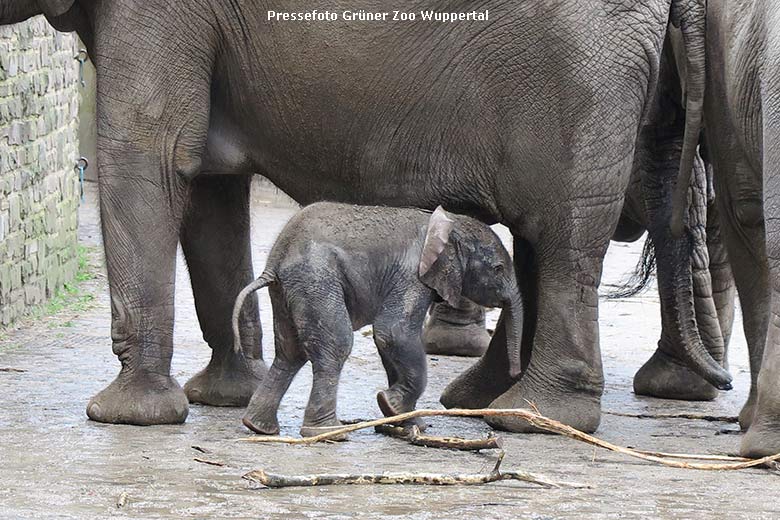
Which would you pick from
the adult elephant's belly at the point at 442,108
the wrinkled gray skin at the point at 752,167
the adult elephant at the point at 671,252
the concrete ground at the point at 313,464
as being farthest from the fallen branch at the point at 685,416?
the adult elephant's belly at the point at 442,108

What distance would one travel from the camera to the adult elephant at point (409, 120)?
6.07 m

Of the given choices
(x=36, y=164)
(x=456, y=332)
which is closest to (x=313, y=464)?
(x=456, y=332)

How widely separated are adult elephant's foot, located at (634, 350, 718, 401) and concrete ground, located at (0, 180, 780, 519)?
8 cm

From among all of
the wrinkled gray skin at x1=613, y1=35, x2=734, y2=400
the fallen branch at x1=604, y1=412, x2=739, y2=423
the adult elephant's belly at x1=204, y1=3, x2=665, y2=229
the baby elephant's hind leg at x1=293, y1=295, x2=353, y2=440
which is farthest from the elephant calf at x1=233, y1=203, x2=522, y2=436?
the wrinkled gray skin at x1=613, y1=35, x2=734, y2=400

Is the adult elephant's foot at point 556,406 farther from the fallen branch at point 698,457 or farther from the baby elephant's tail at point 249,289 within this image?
the baby elephant's tail at point 249,289

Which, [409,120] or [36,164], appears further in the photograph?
[36,164]

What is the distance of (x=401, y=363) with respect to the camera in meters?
5.87

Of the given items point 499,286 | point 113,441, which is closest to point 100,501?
point 113,441

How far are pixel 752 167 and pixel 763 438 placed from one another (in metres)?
1.07

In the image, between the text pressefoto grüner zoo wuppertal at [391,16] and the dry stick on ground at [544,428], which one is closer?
the dry stick on ground at [544,428]

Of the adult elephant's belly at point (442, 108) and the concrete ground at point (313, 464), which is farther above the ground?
the adult elephant's belly at point (442, 108)

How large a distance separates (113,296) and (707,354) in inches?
95.4

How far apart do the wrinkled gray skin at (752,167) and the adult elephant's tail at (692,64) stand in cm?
4

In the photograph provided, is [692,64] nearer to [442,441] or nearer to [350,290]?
[350,290]
